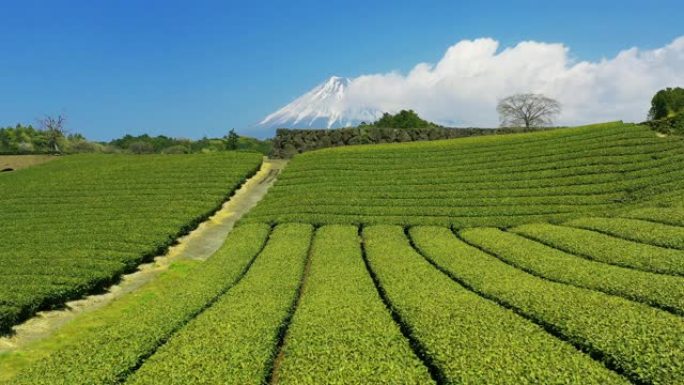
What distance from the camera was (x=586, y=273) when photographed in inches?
581

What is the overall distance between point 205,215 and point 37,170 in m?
24.4

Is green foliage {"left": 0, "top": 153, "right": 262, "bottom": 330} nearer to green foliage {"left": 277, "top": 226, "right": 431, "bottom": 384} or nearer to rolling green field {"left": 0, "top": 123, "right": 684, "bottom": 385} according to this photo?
rolling green field {"left": 0, "top": 123, "right": 684, "bottom": 385}

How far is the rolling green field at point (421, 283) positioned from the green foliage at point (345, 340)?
6 cm

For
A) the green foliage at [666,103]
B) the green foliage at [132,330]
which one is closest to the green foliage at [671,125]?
the green foliage at [666,103]

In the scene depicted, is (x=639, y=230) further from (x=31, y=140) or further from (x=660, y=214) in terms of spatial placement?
(x=31, y=140)

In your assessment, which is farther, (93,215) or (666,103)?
(666,103)

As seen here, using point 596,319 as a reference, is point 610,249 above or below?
above

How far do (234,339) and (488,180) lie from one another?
2361 centimetres

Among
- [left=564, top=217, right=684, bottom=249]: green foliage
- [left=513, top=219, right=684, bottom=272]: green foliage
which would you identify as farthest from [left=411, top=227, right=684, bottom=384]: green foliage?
[left=564, top=217, right=684, bottom=249]: green foliage

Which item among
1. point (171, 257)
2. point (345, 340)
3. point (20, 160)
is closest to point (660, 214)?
point (345, 340)

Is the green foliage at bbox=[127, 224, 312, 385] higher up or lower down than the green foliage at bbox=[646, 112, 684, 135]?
lower down

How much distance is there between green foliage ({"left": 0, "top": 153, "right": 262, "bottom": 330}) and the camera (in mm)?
18203

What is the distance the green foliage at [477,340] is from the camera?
28.5 feet

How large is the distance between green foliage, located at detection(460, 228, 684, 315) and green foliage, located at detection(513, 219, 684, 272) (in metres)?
0.51
